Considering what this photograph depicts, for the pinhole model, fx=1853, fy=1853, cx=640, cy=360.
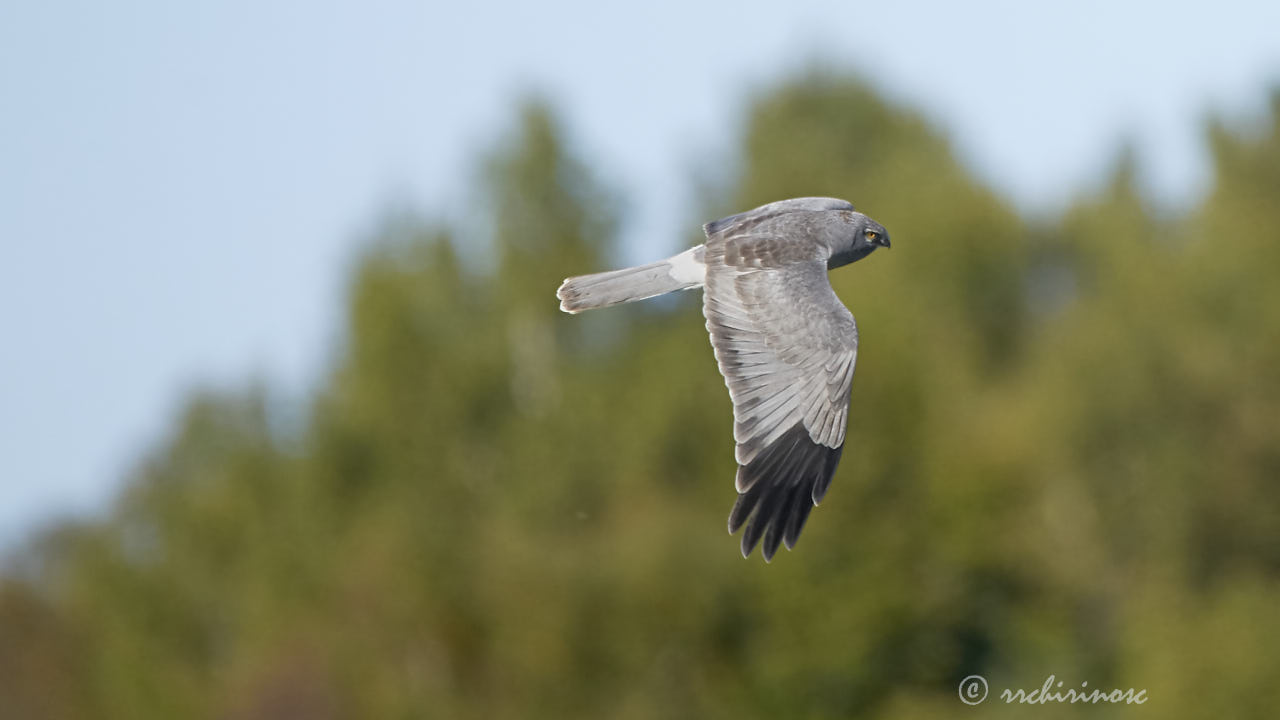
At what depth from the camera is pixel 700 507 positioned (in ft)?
134

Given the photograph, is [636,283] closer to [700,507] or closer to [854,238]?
[854,238]

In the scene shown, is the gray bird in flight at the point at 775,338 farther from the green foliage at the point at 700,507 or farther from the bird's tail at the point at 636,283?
the green foliage at the point at 700,507

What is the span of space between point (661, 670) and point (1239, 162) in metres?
22.4

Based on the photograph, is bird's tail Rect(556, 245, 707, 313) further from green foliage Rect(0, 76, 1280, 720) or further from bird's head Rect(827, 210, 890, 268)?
green foliage Rect(0, 76, 1280, 720)

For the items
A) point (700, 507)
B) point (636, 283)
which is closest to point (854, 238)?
point (636, 283)

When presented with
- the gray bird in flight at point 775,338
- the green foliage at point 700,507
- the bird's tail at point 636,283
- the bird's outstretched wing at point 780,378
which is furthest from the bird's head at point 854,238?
the green foliage at point 700,507

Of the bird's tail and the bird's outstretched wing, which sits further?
the bird's tail

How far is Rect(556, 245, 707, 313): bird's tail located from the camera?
1176 cm

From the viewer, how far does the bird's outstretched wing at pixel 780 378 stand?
1049 cm

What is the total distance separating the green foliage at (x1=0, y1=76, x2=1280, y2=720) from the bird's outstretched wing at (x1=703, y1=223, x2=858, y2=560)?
22.8 meters

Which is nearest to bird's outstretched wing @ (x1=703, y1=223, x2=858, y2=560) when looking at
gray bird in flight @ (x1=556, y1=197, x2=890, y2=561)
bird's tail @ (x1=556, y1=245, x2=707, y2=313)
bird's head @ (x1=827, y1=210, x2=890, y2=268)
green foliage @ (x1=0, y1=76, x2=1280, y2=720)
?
gray bird in flight @ (x1=556, y1=197, x2=890, y2=561)

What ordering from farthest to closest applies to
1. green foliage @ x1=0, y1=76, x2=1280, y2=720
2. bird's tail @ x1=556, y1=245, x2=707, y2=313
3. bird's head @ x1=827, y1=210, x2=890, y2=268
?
green foliage @ x1=0, y1=76, x2=1280, y2=720 → bird's head @ x1=827, y1=210, x2=890, y2=268 → bird's tail @ x1=556, y1=245, x2=707, y2=313

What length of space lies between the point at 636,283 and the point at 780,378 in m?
1.62

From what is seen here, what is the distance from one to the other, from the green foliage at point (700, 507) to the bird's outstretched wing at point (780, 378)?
74.9 feet
